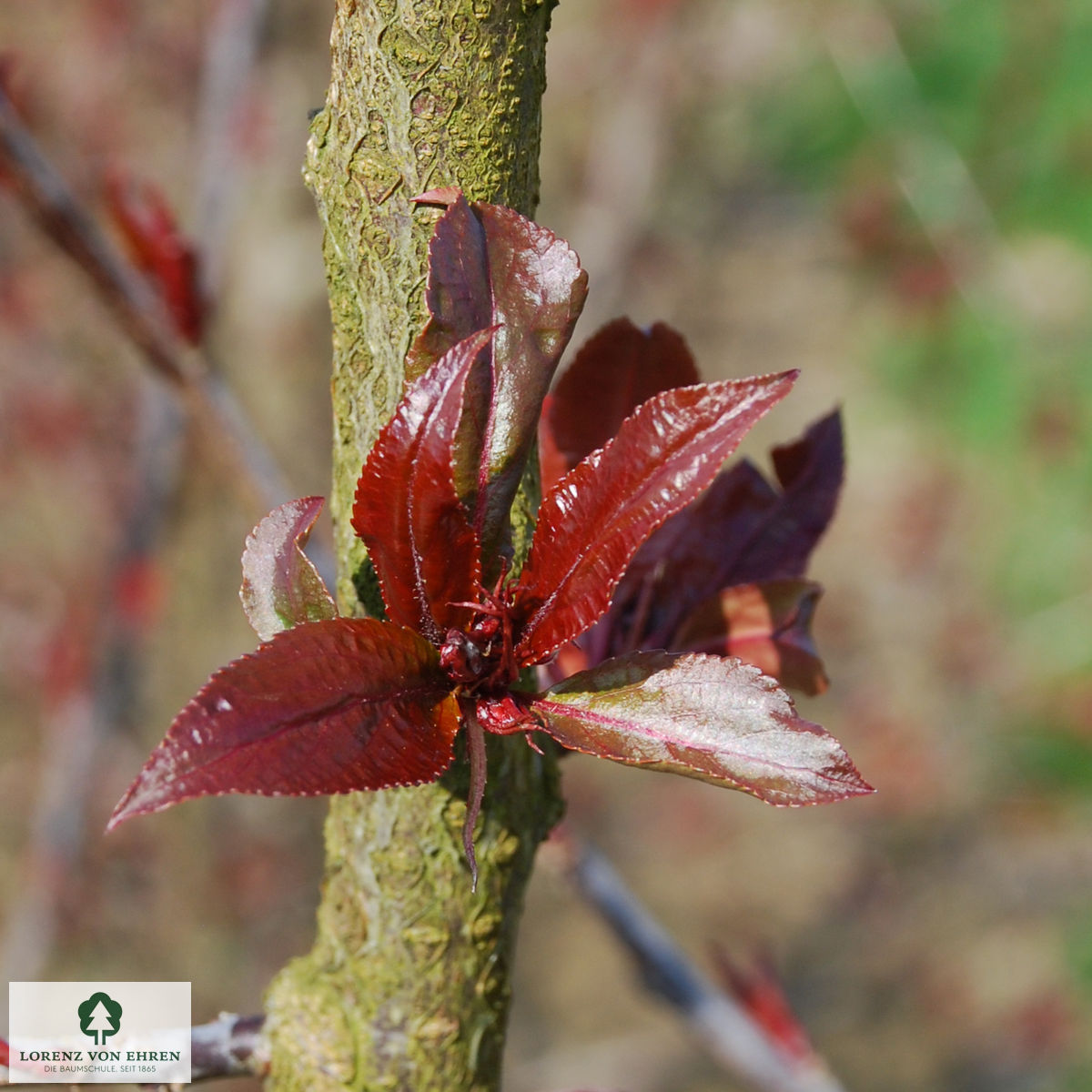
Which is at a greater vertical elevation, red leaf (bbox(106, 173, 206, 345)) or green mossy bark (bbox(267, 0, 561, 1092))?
red leaf (bbox(106, 173, 206, 345))

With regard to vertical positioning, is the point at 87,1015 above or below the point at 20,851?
below

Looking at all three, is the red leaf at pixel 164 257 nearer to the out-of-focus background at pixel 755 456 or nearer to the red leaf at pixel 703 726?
the red leaf at pixel 703 726

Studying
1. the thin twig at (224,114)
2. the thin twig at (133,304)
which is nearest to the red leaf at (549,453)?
the thin twig at (133,304)

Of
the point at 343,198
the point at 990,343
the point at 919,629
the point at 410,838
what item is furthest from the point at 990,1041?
the point at 343,198

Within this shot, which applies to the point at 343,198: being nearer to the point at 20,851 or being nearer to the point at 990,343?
the point at 20,851

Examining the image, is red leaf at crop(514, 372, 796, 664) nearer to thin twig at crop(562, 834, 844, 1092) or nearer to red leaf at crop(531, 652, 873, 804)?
red leaf at crop(531, 652, 873, 804)

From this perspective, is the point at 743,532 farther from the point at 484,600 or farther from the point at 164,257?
the point at 164,257

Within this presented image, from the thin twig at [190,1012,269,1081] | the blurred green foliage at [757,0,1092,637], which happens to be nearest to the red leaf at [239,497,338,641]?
the thin twig at [190,1012,269,1081]

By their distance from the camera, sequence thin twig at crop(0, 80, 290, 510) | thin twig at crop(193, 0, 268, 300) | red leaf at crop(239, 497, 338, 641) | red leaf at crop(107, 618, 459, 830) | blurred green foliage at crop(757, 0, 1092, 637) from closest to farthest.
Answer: red leaf at crop(107, 618, 459, 830) < red leaf at crop(239, 497, 338, 641) < thin twig at crop(0, 80, 290, 510) < thin twig at crop(193, 0, 268, 300) < blurred green foliage at crop(757, 0, 1092, 637)
